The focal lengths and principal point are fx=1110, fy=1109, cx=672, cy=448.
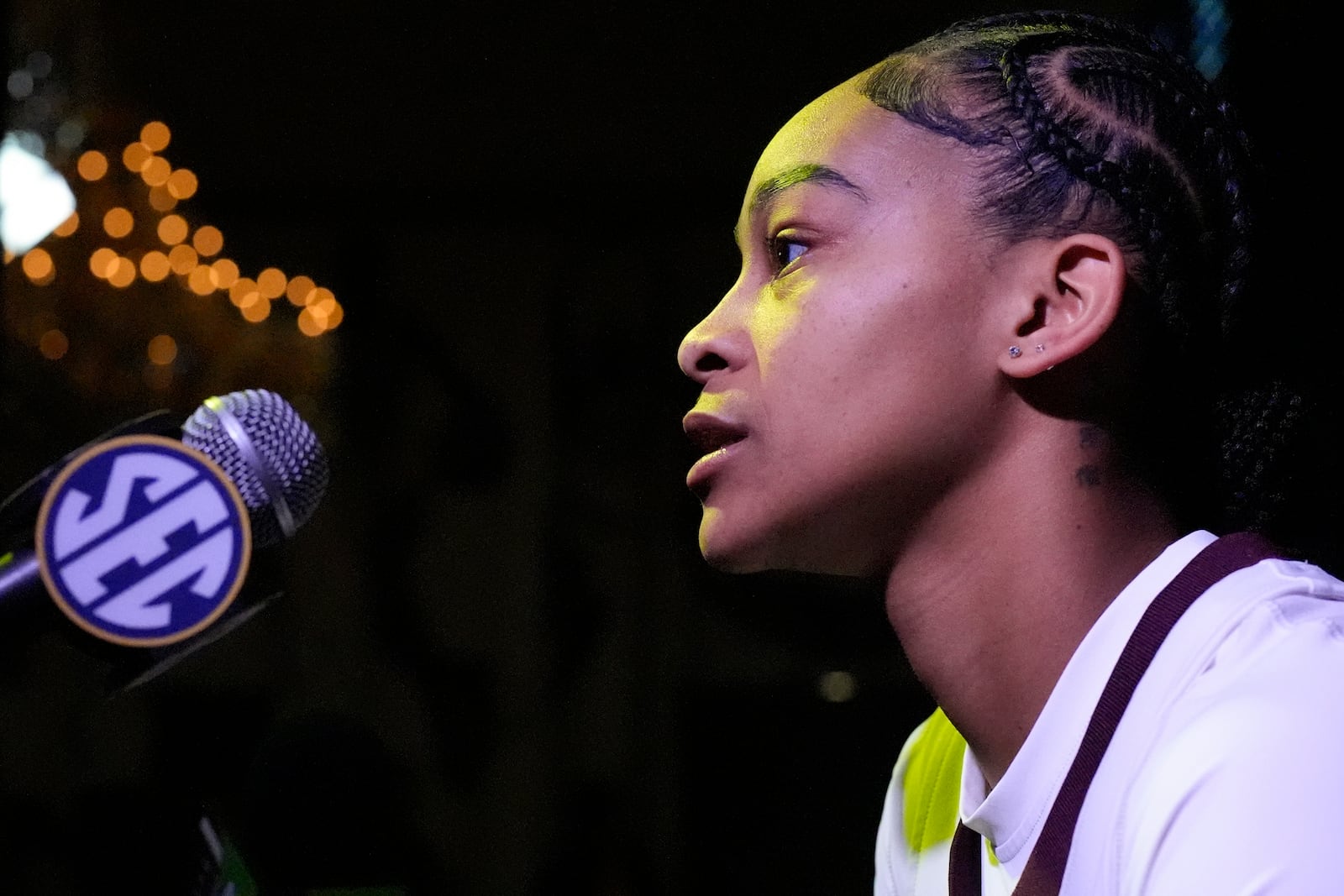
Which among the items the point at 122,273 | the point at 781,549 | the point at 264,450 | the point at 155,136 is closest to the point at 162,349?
the point at 122,273

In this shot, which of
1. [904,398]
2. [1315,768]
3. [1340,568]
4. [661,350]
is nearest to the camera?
[1315,768]

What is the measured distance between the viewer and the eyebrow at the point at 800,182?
124 centimetres

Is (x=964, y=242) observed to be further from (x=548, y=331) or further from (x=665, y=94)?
(x=548, y=331)

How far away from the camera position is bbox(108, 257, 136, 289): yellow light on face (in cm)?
344

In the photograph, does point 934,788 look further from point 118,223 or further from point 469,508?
point 118,223

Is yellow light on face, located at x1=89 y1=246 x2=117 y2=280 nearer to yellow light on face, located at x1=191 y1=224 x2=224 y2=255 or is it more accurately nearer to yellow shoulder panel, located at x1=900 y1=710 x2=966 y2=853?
yellow light on face, located at x1=191 y1=224 x2=224 y2=255

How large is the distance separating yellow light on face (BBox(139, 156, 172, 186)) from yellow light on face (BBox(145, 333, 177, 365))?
471mm

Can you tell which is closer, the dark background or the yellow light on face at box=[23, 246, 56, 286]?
the dark background

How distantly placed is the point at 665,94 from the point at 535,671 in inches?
71.1

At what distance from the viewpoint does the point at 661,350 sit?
348 centimetres

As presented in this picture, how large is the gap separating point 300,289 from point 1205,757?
11.0ft

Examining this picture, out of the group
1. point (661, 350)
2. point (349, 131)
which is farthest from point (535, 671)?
point (349, 131)

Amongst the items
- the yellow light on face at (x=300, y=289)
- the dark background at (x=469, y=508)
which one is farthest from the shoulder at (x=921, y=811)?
the yellow light on face at (x=300, y=289)

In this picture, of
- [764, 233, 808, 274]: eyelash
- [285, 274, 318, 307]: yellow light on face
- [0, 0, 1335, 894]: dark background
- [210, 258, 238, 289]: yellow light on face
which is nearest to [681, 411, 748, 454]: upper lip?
[764, 233, 808, 274]: eyelash
